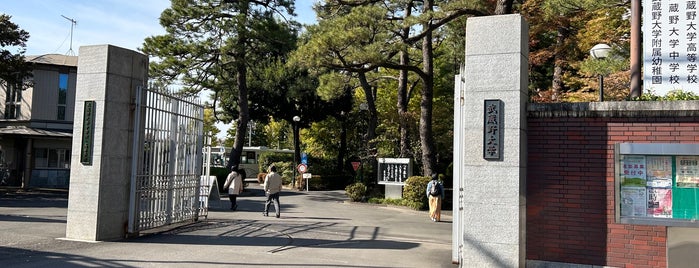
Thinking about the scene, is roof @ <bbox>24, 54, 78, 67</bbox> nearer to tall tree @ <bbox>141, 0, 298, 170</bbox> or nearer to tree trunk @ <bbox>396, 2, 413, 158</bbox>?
tall tree @ <bbox>141, 0, 298, 170</bbox>

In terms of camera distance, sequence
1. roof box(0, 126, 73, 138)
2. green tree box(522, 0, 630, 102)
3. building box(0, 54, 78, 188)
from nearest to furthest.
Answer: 1. green tree box(522, 0, 630, 102)
2. roof box(0, 126, 73, 138)
3. building box(0, 54, 78, 188)

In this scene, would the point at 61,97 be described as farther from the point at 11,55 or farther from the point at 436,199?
the point at 436,199

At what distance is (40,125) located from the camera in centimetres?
2681

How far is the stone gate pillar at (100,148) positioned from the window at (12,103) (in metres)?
20.3

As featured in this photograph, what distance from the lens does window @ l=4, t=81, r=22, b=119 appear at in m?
27.4

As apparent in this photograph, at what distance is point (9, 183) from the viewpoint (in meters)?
26.0

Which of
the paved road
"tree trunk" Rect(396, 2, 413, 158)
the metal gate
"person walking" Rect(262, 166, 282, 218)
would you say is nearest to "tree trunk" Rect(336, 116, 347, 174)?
"tree trunk" Rect(396, 2, 413, 158)

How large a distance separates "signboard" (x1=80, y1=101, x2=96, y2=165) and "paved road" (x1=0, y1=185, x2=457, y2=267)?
160 centimetres

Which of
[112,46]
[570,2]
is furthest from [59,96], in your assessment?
[570,2]

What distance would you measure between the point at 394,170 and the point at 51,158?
1710 centimetres

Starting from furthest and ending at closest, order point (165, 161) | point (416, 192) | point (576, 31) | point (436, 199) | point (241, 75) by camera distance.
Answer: point (241, 75) → point (576, 31) → point (416, 192) → point (436, 199) → point (165, 161)

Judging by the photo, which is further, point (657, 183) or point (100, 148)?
point (100, 148)

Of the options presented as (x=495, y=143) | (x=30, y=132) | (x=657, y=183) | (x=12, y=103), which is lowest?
(x=657, y=183)

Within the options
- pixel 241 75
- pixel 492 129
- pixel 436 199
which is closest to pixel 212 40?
pixel 241 75
